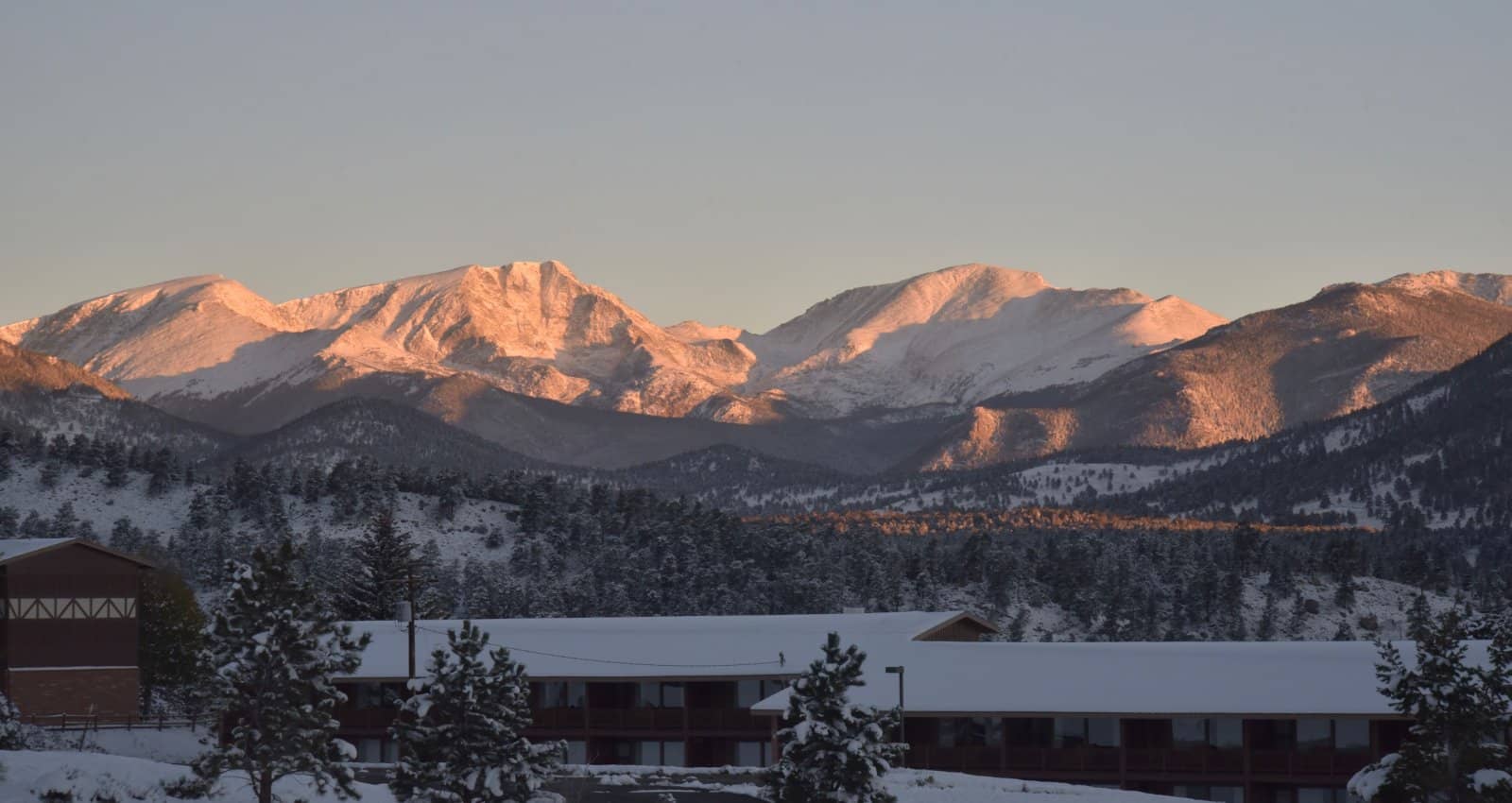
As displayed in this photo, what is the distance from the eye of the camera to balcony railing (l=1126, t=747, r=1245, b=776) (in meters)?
79.9

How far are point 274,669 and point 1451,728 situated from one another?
109ft

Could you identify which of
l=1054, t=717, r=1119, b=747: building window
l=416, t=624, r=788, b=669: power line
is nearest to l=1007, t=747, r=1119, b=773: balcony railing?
l=1054, t=717, r=1119, b=747: building window

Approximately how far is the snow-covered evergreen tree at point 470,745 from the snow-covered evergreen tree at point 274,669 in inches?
83.3

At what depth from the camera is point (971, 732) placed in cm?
8338

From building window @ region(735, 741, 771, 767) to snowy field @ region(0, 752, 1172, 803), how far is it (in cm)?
742

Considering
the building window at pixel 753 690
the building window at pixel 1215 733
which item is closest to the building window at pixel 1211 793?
the building window at pixel 1215 733

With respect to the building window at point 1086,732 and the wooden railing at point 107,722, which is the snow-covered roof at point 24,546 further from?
the building window at point 1086,732

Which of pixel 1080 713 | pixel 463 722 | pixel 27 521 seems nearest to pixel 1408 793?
pixel 1080 713

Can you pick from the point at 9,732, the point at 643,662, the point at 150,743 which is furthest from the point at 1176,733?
the point at 150,743

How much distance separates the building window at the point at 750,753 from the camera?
92.3m

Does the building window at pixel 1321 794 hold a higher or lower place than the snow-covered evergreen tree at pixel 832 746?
lower

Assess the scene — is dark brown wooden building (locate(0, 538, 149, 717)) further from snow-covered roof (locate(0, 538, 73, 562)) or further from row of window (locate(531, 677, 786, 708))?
row of window (locate(531, 677, 786, 708))

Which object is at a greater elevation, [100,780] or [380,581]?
[380,581]

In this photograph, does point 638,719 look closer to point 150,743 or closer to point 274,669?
point 150,743
